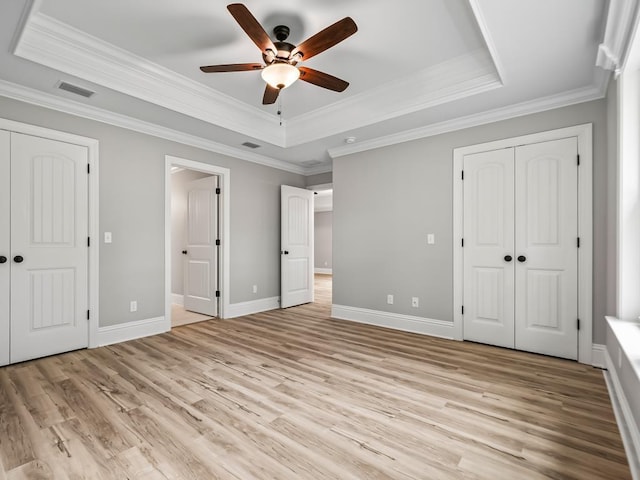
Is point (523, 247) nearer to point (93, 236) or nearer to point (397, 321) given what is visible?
point (397, 321)

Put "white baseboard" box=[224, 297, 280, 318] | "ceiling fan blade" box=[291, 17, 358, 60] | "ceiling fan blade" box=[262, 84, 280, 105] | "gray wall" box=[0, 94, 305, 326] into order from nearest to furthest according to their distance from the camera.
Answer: "ceiling fan blade" box=[291, 17, 358, 60], "ceiling fan blade" box=[262, 84, 280, 105], "gray wall" box=[0, 94, 305, 326], "white baseboard" box=[224, 297, 280, 318]

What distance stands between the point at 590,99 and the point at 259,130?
3.63 meters

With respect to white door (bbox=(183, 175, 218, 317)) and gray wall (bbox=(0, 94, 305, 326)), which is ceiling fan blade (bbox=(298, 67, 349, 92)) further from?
white door (bbox=(183, 175, 218, 317))

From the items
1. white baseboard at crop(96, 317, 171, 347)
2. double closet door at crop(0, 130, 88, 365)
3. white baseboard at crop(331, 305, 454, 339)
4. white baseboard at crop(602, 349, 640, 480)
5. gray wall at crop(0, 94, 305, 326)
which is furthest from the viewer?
white baseboard at crop(331, 305, 454, 339)

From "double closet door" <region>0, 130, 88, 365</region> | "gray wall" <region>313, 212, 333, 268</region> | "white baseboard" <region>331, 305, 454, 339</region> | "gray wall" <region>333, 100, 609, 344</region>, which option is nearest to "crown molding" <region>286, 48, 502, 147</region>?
"gray wall" <region>333, 100, 609, 344</region>

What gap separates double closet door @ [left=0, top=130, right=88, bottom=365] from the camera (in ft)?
9.93

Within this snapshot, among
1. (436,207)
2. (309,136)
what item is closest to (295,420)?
(436,207)

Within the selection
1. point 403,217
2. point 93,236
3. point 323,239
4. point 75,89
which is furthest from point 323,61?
point 323,239

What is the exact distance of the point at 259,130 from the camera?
14.6 ft

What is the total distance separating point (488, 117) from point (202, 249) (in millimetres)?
4277

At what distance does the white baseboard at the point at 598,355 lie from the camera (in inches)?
117

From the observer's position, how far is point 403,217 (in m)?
4.31

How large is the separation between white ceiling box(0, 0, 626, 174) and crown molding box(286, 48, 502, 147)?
11 millimetres

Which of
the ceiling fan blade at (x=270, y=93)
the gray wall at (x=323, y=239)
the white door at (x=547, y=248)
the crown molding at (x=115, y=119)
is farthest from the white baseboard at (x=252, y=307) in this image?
the gray wall at (x=323, y=239)
